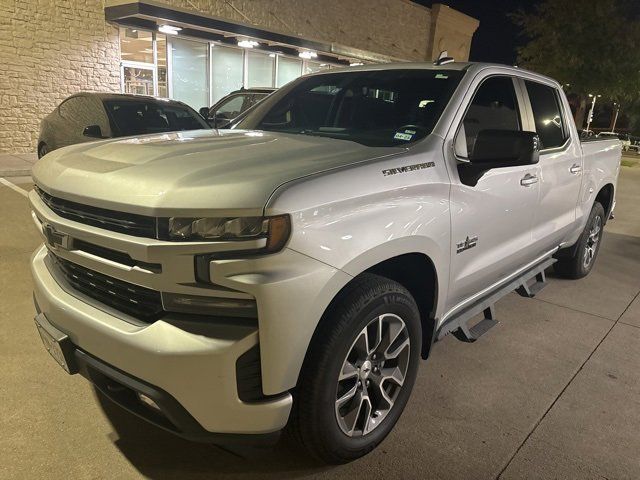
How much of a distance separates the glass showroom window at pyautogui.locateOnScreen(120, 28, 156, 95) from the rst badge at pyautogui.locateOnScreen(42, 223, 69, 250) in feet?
42.4

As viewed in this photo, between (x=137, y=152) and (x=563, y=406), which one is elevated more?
(x=137, y=152)

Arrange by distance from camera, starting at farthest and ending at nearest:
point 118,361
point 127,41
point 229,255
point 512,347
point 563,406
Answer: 1. point 127,41
2. point 512,347
3. point 563,406
4. point 118,361
5. point 229,255

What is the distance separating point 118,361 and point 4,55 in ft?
41.2

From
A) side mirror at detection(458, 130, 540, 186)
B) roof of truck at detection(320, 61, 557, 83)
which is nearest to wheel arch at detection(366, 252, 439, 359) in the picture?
side mirror at detection(458, 130, 540, 186)

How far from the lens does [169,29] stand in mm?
13867

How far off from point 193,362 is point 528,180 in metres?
2.59

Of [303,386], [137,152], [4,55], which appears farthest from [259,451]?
[4,55]

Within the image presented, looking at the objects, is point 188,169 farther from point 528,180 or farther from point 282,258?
point 528,180

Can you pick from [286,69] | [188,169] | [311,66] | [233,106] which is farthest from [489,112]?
[311,66]

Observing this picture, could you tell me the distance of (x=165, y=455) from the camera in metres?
2.52

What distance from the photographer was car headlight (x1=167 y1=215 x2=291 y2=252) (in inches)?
72.6

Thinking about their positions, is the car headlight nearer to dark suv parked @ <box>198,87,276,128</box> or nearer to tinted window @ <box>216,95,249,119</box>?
dark suv parked @ <box>198,87,276,128</box>

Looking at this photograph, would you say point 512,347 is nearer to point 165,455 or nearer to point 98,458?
point 165,455

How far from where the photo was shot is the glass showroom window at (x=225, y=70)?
16.3 metres
